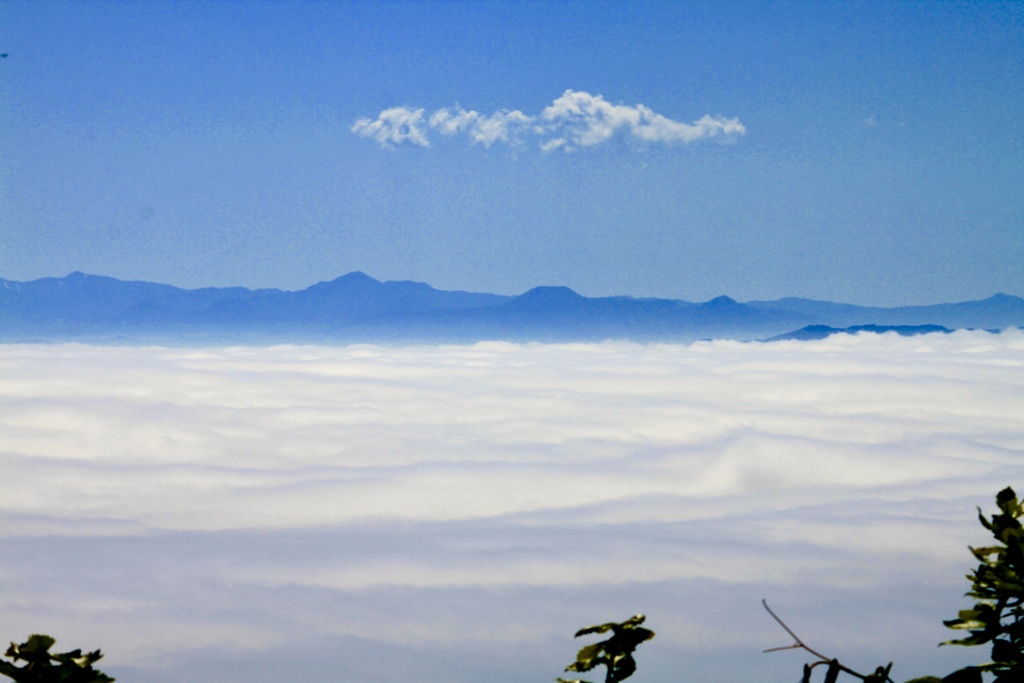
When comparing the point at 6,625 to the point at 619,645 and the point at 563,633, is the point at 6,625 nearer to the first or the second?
the point at 563,633

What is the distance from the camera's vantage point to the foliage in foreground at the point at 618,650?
7.20 feet

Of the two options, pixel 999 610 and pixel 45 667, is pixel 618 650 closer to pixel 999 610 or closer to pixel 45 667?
pixel 999 610

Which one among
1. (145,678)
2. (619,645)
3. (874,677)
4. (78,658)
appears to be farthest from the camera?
(145,678)

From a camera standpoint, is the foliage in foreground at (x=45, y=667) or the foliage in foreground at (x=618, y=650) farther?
the foliage in foreground at (x=618, y=650)

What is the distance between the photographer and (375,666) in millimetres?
196375

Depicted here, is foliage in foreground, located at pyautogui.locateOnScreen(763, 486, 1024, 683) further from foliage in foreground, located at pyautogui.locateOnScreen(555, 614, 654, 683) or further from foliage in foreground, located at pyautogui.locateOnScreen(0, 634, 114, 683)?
foliage in foreground, located at pyautogui.locateOnScreen(0, 634, 114, 683)

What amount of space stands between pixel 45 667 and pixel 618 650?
1.35 metres

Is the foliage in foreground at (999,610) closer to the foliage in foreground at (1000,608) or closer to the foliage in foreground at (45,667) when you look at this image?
the foliage in foreground at (1000,608)

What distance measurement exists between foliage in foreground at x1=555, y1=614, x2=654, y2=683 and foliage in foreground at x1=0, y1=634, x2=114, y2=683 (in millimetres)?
1140

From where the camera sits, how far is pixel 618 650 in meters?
2.21

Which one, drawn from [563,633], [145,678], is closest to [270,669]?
[145,678]

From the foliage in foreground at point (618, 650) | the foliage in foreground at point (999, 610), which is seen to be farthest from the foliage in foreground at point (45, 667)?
the foliage in foreground at point (999, 610)

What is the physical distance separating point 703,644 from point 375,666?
7200cm

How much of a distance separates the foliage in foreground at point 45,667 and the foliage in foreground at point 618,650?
3.74ft
